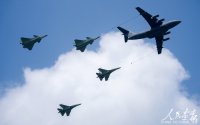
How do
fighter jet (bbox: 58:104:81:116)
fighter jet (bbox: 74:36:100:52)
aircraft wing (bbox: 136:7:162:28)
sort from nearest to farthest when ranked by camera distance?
aircraft wing (bbox: 136:7:162:28) < fighter jet (bbox: 74:36:100:52) < fighter jet (bbox: 58:104:81:116)

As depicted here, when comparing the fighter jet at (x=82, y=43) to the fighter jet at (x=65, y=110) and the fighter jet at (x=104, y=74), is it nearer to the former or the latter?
the fighter jet at (x=104, y=74)

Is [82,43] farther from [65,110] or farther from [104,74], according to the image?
[65,110]

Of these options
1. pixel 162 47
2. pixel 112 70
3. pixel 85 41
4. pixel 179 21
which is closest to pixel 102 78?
pixel 112 70

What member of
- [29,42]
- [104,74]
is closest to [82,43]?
[104,74]

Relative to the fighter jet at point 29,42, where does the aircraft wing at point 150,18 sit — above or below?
below

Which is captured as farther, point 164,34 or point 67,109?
point 67,109

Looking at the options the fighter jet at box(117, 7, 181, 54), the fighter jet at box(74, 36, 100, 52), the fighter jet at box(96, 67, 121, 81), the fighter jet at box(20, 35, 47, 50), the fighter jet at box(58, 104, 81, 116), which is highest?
the fighter jet at box(20, 35, 47, 50)

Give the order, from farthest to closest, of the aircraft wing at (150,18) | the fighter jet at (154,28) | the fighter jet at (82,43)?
the fighter jet at (82,43) → the aircraft wing at (150,18) → the fighter jet at (154,28)

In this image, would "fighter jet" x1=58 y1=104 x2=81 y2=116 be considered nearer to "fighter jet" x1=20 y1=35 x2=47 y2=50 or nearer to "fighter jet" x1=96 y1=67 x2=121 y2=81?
"fighter jet" x1=96 y1=67 x2=121 y2=81

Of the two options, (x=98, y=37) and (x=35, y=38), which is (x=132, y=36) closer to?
(x=98, y=37)

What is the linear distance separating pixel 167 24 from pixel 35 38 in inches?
1272

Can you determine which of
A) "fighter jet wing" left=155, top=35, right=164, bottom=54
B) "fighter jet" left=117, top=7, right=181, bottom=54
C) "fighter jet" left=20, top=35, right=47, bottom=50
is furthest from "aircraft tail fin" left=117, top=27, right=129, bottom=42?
"fighter jet" left=20, top=35, right=47, bottom=50

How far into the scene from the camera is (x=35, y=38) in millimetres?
97938

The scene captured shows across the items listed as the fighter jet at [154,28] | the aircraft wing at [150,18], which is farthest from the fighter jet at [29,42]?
the aircraft wing at [150,18]
